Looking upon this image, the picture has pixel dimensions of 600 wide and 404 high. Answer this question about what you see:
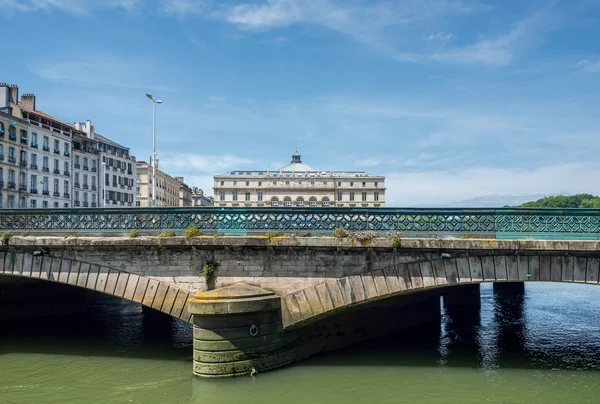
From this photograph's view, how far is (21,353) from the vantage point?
16.0m

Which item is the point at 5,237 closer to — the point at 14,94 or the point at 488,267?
the point at 488,267

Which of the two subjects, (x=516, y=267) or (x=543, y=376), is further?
(x=543, y=376)

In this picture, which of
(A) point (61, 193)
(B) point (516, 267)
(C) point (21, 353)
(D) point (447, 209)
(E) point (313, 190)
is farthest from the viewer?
(E) point (313, 190)

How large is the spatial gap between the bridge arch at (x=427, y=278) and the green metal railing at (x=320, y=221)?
28.2 inches

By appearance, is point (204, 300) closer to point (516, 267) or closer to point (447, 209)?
point (447, 209)

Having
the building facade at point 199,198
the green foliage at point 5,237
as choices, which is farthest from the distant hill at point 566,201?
the green foliage at point 5,237

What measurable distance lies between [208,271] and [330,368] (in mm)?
4269

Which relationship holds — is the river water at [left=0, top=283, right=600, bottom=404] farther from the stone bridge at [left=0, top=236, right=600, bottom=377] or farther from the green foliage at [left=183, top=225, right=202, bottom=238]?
the green foliage at [left=183, top=225, right=202, bottom=238]

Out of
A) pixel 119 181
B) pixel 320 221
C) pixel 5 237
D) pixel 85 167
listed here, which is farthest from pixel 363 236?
pixel 119 181

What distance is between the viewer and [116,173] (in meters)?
68.5

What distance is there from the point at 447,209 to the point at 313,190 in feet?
349

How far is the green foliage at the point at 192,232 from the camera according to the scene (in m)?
13.8

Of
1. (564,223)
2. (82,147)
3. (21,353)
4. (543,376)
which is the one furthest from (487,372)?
(82,147)

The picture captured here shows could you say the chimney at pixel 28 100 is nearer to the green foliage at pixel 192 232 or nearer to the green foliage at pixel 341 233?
the green foliage at pixel 192 232
